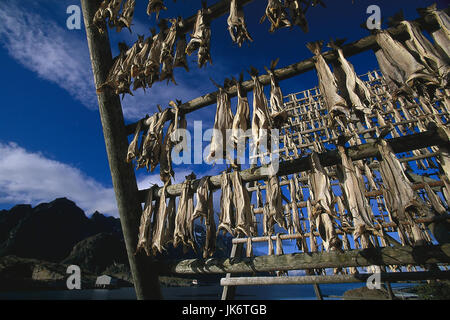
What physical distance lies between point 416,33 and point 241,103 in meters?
1.63

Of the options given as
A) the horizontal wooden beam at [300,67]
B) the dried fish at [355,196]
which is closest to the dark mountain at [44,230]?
the horizontal wooden beam at [300,67]

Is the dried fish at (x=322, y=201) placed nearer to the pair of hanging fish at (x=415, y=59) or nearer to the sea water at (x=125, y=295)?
the pair of hanging fish at (x=415, y=59)

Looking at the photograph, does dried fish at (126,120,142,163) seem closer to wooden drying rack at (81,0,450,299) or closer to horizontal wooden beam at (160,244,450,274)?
wooden drying rack at (81,0,450,299)

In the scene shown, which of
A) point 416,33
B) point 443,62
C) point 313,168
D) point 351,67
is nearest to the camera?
point 443,62

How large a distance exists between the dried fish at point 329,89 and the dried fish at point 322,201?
0.54 metres

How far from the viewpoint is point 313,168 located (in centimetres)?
239

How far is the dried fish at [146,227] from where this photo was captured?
270 centimetres

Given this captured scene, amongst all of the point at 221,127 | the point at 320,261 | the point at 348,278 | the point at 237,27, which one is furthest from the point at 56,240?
the point at 237,27

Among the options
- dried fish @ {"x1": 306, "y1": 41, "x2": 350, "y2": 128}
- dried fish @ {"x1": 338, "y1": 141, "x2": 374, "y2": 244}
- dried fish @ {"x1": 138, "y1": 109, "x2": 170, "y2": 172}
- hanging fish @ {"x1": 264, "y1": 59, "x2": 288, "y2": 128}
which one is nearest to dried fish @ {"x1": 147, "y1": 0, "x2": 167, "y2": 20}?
dried fish @ {"x1": 138, "y1": 109, "x2": 170, "y2": 172}

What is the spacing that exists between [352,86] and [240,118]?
1.05 meters

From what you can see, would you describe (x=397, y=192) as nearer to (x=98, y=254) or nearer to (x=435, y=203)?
(x=435, y=203)

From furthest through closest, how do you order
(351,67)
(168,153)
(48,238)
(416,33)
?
(48,238)
(168,153)
(351,67)
(416,33)
